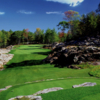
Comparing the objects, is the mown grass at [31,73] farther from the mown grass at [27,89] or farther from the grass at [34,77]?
the mown grass at [27,89]

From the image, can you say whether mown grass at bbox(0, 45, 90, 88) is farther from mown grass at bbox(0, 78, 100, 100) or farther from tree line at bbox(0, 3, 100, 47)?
tree line at bbox(0, 3, 100, 47)

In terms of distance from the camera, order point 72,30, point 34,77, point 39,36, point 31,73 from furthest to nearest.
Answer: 1. point 39,36
2. point 72,30
3. point 31,73
4. point 34,77

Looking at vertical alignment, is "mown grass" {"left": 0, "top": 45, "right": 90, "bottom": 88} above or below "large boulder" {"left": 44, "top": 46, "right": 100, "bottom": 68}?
below

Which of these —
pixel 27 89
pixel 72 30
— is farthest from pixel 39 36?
pixel 27 89

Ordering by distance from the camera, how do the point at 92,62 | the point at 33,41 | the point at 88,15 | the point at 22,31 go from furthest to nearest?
1. the point at 33,41
2. the point at 22,31
3. the point at 88,15
4. the point at 92,62

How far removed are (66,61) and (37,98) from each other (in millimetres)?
13755

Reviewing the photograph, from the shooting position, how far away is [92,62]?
16984mm

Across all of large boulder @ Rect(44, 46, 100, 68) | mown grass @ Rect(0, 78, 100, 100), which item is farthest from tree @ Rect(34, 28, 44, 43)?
mown grass @ Rect(0, 78, 100, 100)

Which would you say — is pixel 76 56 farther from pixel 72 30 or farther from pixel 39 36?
pixel 39 36

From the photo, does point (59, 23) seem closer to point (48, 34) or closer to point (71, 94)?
point (48, 34)

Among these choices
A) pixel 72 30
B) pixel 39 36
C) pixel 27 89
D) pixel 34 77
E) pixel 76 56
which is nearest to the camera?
pixel 27 89

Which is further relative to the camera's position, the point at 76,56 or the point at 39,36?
the point at 39,36

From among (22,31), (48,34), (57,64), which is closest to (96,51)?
(57,64)

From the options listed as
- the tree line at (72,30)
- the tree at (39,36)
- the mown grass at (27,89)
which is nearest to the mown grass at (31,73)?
the mown grass at (27,89)
